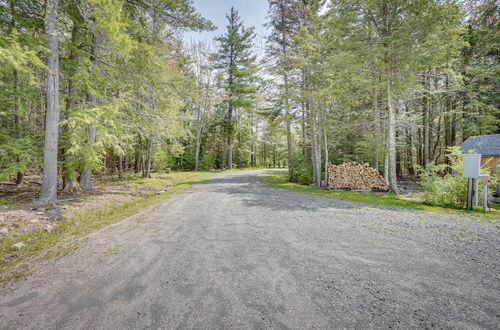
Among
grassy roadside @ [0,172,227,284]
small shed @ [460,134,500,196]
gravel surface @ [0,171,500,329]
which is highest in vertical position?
small shed @ [460,134,500,196]

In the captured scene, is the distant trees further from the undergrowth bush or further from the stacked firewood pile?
the undergrowth bush

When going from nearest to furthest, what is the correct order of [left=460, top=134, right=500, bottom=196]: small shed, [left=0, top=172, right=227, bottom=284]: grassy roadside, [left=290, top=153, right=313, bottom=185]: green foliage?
[left=0, top=172, right=227, bottom=284]: grassy roadside
[left=460, top=134, right=500, bottom=196]: small shed
[left=290, top=153, right=313, bottom=185]: green foliage

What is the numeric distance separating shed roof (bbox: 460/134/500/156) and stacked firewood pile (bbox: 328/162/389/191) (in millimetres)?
4813

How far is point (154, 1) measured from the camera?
23.5 ft

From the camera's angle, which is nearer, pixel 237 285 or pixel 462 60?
pixel 237 285

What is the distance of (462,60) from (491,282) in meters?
18.4

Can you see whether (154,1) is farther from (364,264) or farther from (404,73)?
(404,73)

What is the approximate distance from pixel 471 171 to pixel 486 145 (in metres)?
8.06

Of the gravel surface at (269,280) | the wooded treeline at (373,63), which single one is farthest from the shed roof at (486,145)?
the gravel surface at (269,280)

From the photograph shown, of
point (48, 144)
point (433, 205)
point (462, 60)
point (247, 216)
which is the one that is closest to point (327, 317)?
point (247, 216)

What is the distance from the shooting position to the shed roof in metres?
10.2

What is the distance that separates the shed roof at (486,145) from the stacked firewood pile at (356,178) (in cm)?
481

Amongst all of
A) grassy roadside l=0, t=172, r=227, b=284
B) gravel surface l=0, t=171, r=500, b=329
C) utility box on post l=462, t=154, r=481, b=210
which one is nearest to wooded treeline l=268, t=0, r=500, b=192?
utility box on post l=462, t=154, r=481, b=210

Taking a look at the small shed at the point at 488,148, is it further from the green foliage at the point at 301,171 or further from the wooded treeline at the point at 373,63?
the green foliage at the point at 301,171
